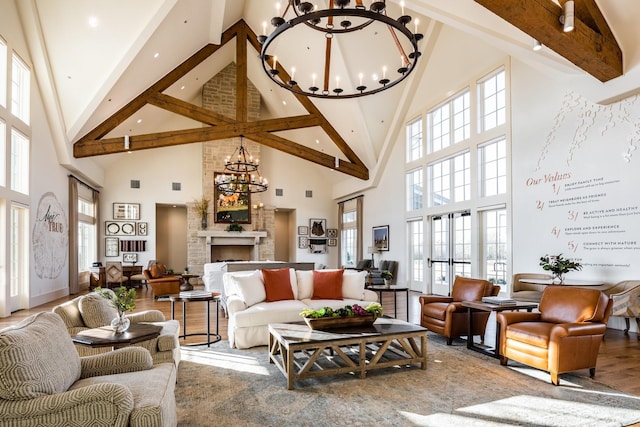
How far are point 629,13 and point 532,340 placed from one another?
Answer: 4153 millimetres

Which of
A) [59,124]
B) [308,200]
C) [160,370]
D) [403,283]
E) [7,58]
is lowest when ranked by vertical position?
[403,283]

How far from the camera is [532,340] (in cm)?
364

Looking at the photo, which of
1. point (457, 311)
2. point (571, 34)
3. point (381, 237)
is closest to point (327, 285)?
point (457, 311)

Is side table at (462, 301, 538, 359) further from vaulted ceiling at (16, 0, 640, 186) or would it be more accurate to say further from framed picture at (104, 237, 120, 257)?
framed picture at (104, 237, 120, 257)

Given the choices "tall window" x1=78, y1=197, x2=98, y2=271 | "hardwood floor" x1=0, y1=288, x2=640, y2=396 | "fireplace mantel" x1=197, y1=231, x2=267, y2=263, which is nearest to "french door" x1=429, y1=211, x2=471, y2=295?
"hardwood floor" x1=0, y1=288, x2=640, y2=396

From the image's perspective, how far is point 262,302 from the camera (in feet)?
16.6

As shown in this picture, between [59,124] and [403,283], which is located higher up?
[59,124]

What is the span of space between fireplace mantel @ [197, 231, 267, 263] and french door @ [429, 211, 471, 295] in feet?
20.7

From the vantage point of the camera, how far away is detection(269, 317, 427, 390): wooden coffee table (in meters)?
3.37

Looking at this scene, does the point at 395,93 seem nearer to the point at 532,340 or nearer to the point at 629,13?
the point at 629,13

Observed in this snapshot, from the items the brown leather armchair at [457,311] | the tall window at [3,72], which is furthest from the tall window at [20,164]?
the brown leather armchair at [457,311]

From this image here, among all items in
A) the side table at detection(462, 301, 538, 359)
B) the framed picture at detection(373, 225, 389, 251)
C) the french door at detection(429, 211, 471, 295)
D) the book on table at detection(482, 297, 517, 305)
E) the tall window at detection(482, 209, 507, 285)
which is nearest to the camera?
the side table at detection(462, 301, 538, 359)

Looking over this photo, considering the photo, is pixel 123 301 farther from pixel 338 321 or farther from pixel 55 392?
pixel 338 321

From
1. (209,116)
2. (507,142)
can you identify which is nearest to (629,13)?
(507,142)
